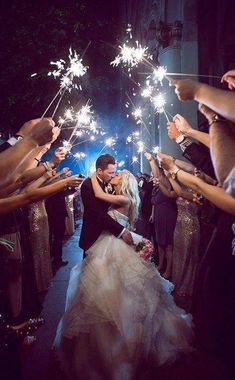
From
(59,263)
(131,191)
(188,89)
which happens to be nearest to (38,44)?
(59,263)

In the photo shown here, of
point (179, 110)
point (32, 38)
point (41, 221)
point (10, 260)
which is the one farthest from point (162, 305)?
point (32, 38)

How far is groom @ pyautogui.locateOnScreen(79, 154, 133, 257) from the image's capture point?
4734 mm

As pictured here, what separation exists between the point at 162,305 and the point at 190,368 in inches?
32.5

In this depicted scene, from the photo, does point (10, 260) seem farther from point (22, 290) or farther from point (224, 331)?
point (224, 331)

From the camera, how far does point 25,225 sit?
5750 millimetres

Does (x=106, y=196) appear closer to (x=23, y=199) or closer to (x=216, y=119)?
(x=23, y=199)

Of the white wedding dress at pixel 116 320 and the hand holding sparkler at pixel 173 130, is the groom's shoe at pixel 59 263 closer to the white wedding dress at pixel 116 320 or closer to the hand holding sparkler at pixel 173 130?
the white wedding dress at pixel 116 320

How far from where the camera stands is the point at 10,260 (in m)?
4.97

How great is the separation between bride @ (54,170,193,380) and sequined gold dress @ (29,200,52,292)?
2825mm

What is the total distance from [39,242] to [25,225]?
6.10ft

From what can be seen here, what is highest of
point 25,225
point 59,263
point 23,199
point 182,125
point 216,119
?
point 182,125

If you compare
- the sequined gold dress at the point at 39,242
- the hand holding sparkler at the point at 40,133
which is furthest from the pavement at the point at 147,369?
the hand holding sparkler at the point at 40,133

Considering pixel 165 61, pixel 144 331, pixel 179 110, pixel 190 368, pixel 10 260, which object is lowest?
pixel 190 368

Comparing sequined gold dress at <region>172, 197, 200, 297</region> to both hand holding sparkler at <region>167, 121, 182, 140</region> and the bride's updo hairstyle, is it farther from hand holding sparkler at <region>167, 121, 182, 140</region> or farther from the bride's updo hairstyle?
hand holding sparkler at <region>167, 121, 182, 140</region>
